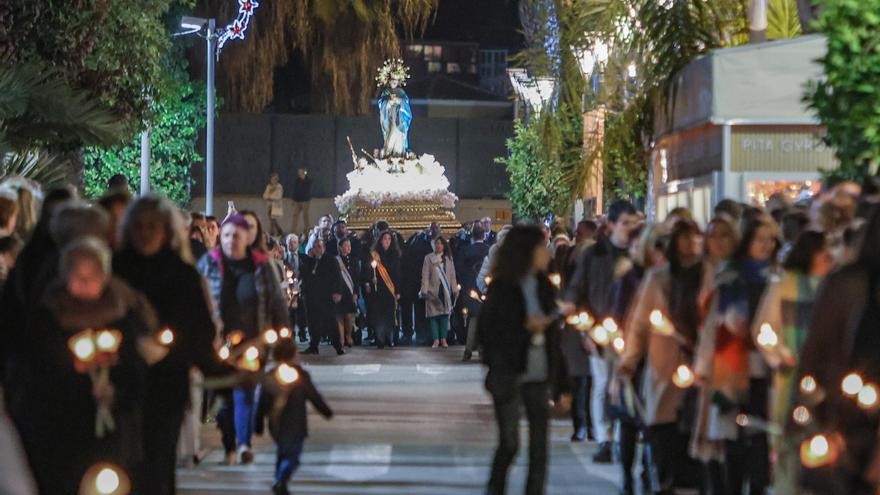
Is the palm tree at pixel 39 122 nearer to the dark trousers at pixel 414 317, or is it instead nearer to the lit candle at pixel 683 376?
the lit candle at pixel 683 376

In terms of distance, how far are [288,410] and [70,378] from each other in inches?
173

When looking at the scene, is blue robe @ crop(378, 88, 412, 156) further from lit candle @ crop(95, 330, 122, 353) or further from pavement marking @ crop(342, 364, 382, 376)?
lit candle @ crop(95, 330, 122, 353)

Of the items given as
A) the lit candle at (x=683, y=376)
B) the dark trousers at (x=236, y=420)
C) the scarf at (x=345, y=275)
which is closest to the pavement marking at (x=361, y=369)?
the scarf at (x=345, y=275)

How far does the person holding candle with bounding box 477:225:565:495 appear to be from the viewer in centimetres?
1012

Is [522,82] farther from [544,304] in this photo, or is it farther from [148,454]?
[148,454]

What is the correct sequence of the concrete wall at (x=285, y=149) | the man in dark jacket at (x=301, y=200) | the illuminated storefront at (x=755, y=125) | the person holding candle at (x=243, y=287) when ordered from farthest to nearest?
the concrete wall at (x=285, y=149) → the man in dark jacket at (x=301, y=200) → the illuminated storefront at (x=755, y=125) → the person holding candle at (x=243, y=287)

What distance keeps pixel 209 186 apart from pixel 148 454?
29.0 metres

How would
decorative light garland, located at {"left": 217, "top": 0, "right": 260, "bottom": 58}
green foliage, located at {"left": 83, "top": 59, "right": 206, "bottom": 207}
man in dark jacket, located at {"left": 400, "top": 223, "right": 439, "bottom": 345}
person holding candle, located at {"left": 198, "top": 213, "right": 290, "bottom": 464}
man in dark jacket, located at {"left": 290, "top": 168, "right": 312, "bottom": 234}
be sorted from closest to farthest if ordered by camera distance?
person holding candle, located at {"left": 198, "top": 213, "right": 290, "bottom": 464}
man in dark jacket, located at {"left": 400, "top": 223, "right": 439, "bottom": 345}
decorative light garland, located at {"left": 217, "top": 0, "right": 260, "bottom": 58}
green foliage, located at {"left": 83, "top": 59, "right": 206, "bottom": 207}
man in dark jacket, located at {"left": 290, "top": 168, "right": 312, "bottom": 234}

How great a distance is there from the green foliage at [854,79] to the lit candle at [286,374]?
→ 4100mm

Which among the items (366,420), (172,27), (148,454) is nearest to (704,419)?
(148,454)

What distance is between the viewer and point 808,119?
15.8 m

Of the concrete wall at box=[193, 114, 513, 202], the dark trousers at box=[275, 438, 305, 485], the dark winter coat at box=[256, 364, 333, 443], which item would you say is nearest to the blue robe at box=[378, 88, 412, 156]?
the concrete wall at box=[193, 114, 513, 202]

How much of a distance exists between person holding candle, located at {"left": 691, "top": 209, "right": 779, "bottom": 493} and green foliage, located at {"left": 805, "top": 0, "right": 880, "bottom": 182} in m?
2.65

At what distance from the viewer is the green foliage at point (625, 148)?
2062 centimetres
